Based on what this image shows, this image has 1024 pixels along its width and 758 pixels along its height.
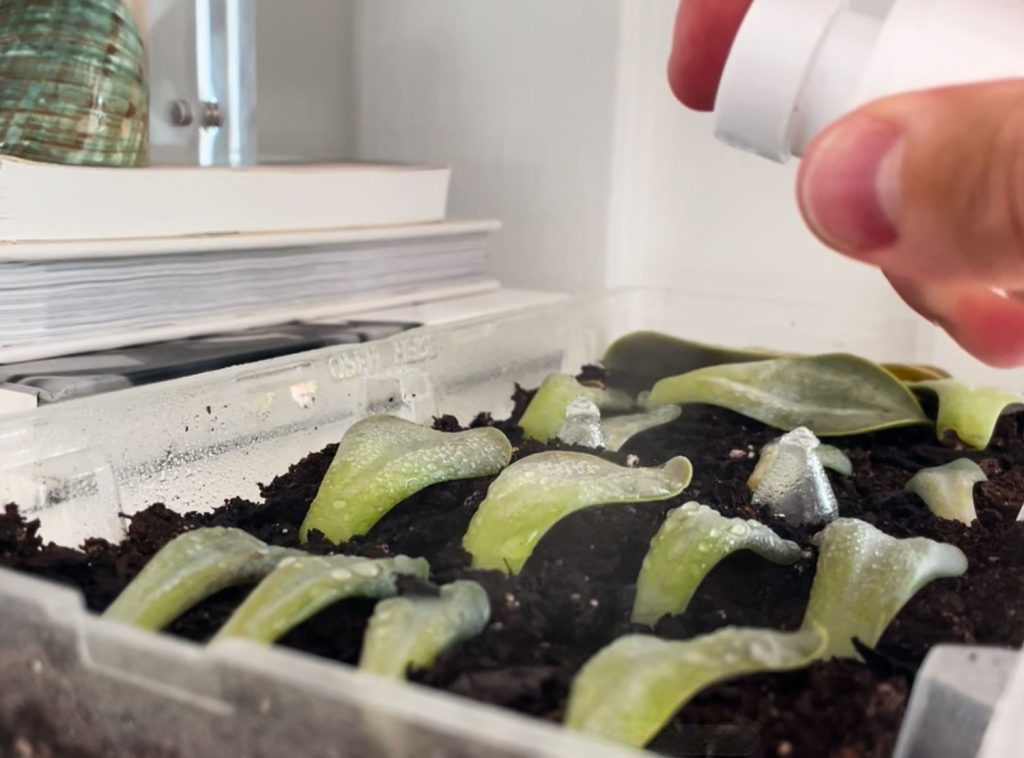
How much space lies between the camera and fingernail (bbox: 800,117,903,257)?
29 centimetres

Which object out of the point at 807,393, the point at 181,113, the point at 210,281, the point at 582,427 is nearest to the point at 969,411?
the point at 807,393

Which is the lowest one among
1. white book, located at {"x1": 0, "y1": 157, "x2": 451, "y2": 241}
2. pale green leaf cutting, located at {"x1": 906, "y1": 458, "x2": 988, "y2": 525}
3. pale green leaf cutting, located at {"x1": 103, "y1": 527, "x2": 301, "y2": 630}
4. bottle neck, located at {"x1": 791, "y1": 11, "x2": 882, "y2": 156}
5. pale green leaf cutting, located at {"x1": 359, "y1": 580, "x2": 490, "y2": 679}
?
pale green leaf cutting, located at {"x1": 906, "y1": 458, "x2": 988, "y2": 525}

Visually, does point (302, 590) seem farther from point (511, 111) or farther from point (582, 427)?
point (511, 111)

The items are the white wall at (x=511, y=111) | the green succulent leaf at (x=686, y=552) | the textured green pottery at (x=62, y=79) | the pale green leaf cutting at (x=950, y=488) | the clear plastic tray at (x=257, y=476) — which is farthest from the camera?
the white wall at (x=511, y=111)

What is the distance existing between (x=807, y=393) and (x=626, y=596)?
25 centimetres

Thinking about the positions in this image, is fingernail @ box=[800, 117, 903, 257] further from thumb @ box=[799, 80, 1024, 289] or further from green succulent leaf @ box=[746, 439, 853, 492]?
green succulent leaf @ box=[746, 439, 853, 492]

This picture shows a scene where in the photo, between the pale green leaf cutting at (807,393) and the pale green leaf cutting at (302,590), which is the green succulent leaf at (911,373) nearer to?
the pale green leaf cutting at (807,393)

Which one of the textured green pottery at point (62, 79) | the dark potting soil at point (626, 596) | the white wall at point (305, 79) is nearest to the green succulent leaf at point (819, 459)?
the dark potting soil at point (626, 596)

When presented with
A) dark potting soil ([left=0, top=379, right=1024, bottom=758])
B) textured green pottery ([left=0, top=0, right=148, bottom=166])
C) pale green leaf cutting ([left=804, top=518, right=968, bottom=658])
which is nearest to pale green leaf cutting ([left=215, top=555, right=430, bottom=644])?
dark potting soil ([left=0, top=379, right=1024, bottom=758])

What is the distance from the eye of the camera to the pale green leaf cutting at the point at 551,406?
0.51 m

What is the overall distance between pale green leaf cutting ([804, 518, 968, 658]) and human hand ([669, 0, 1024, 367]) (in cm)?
9

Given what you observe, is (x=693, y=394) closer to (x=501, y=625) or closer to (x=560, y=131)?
(x=501, y=625)

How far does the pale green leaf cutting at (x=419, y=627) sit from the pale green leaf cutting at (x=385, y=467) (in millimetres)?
88

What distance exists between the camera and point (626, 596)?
33cm
